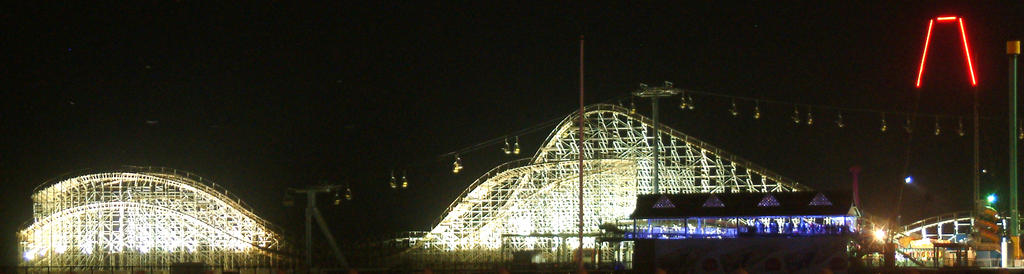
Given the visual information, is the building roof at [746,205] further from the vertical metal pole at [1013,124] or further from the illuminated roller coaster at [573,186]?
the illuminated roller coaster at [573,186]

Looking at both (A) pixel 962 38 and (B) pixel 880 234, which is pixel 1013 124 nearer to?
(A) pixel 962 38

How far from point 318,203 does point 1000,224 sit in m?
51.5

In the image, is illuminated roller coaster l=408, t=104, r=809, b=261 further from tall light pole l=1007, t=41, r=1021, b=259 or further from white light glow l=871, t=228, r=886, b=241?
tall light pole l=1007, t=41, r=1021, b=259

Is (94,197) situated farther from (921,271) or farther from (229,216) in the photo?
(921,271)

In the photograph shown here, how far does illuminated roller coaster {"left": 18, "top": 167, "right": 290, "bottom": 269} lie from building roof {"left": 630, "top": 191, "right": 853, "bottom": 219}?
16.7 m

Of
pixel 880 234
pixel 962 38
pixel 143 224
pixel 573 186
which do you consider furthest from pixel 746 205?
pixel 143 224

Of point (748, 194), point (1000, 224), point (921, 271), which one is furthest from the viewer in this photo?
point (1000, 224)

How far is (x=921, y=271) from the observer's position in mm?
35750

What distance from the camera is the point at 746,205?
132ft

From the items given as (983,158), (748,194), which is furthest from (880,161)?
(748,194)

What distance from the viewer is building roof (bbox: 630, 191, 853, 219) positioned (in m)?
39.6

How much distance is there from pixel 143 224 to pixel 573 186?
54.9ft

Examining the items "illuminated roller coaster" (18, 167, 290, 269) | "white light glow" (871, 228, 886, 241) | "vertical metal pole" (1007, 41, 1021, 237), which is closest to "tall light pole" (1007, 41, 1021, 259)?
"vertical metal pole" (1007, 41, 1021, 237)

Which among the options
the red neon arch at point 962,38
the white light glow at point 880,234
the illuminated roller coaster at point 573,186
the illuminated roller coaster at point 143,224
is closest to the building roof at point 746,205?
the red neon arch at point 962,38
